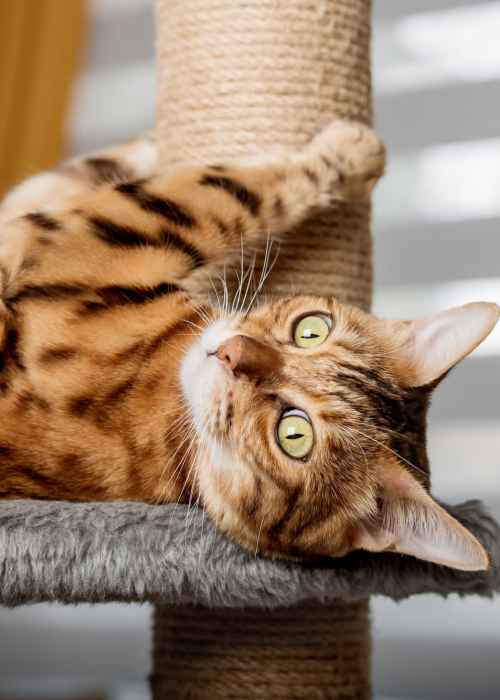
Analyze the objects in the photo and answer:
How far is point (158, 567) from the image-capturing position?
0.96 m

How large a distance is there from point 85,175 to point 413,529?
917mm

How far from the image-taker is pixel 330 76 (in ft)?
4.55

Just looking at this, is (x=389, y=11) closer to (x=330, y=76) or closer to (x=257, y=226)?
(x=330, y=76)

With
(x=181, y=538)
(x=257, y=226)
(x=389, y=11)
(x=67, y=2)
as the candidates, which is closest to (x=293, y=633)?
(x=181, y=538)

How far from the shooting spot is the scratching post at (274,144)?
128 cm

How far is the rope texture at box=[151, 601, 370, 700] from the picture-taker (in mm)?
1268

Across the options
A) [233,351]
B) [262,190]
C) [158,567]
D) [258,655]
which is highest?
[262,190]

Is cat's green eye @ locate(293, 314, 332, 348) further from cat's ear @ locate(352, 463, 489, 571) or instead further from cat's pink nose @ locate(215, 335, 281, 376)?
cat's ear @ locate(352, 463, 489, 571)

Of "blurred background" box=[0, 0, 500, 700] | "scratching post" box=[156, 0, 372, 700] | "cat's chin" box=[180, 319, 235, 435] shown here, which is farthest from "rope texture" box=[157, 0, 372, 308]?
"blurred background" box=[0, 0, 500, 700]

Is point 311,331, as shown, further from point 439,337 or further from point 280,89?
point 280,89

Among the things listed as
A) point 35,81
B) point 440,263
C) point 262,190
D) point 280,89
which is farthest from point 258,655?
point 35,81

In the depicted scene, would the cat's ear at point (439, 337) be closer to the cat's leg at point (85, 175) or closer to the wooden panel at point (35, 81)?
the cat's leg at point (85, 175)

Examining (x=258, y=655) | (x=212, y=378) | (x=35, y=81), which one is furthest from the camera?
(x=35, y=81)

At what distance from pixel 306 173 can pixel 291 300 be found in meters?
0.24
